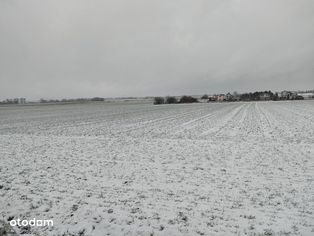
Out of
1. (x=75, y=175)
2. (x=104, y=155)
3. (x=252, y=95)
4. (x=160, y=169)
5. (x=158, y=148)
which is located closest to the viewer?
(x=75, y=175)

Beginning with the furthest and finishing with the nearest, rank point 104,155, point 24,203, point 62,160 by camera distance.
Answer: point 104,155 < point 62,160 < point 24,203

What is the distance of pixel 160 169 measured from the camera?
7586 mm

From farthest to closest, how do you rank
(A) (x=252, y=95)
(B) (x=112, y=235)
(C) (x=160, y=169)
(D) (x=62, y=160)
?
(A) (x=252, y=95) → (D) (x=62, y=160) → (C) (x=160, y=169) → (B) (x=112, y=235)

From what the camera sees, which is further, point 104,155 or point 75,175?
point 104,155

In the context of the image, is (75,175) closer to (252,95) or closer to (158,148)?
(158,148)

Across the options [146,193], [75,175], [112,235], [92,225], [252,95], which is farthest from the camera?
[252,95]

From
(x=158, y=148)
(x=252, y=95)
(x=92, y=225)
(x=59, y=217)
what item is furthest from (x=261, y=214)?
(x=252, y=95)

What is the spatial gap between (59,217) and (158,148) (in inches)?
265

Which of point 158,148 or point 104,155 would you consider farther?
point 158,148

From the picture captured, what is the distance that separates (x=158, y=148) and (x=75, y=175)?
4.69 meters

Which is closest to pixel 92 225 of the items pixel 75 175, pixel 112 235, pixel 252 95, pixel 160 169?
pixel 112 235

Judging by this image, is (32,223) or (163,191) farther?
(163,191)

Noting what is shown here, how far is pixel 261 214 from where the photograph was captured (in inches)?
179

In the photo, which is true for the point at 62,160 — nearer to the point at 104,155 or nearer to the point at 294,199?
the point at 104,155
